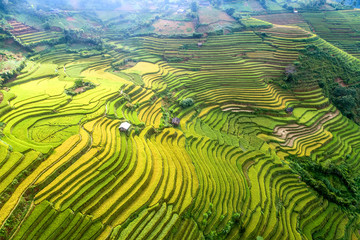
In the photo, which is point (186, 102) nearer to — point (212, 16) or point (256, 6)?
point (212, 16)

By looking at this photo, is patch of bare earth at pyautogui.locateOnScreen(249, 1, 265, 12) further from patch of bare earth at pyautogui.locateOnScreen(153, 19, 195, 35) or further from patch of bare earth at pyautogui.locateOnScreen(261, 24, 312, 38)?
patch of bare earth at pyautogui.locateOnScreen(153, 19, 195, 35)

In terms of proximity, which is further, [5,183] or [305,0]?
[305,0]

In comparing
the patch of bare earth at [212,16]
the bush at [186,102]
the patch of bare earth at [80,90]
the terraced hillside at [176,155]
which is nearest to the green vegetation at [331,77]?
the terraced hillside at [176,155]

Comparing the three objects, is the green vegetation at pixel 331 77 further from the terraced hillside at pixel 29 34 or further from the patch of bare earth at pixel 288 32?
the terraced hillside at pixel 29 34

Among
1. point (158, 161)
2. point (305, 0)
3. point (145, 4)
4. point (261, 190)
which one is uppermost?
point (305, 0)

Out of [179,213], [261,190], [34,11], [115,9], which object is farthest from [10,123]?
[115,9]

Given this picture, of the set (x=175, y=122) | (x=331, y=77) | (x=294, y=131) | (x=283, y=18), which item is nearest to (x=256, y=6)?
(x=283, y=18)

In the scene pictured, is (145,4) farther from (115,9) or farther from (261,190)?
(261,190)
